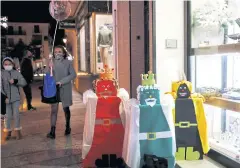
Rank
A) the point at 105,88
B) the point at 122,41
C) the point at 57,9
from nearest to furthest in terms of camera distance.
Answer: the point at 105,88, the point at 122,41, the point at 57,9

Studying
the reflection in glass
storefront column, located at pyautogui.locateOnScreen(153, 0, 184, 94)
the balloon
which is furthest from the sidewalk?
the balloon

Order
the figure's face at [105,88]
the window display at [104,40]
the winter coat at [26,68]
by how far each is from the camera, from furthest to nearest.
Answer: the window display at [104,40], the winter coat at [26,68], the figure's face at [105,88]

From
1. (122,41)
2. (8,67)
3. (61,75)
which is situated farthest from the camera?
(122,41)

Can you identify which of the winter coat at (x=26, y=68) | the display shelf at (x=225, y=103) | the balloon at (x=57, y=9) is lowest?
the display shelf at (x=225, y=103)

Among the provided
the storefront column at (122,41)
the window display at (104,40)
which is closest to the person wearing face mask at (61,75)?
the storefront column at (122,41)

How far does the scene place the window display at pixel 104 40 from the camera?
26.8ft

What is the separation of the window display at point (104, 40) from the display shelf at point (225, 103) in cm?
455

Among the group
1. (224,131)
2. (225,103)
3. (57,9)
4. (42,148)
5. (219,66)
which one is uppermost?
(57,9)

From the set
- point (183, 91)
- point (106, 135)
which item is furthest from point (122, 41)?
point (106, 135)

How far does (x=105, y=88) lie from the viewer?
3590 millimetres

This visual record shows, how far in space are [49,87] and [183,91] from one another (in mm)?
2351

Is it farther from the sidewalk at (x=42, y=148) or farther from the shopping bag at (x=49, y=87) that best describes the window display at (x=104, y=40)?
the shopping bag at (x=49, y=87)

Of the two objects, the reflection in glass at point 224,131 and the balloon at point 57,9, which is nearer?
the reflection in glass at point 224,131

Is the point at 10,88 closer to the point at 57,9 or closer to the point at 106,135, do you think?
the point at 106,135
